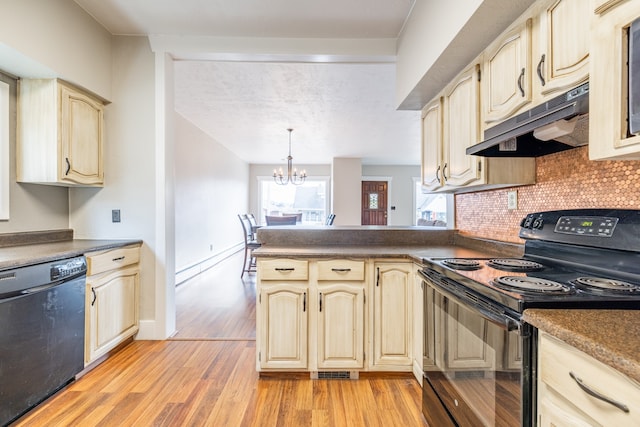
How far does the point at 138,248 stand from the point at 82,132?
0.97 m

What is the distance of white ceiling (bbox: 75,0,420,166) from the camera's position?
2295 mm

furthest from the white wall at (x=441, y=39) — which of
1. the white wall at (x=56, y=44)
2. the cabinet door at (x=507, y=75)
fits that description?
the white wall at (x=56, y=44)

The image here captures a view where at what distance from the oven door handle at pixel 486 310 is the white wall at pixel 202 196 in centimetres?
406

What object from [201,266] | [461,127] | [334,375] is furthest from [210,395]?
[201,266]

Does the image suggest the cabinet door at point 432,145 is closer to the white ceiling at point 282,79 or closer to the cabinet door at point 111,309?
the white ceiling at point 282,79

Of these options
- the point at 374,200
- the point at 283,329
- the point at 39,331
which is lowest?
the point at 283,329

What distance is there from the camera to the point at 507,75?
150 cm

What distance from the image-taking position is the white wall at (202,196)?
470 cm

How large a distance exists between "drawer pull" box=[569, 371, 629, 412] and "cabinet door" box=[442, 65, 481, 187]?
1222 millimetres

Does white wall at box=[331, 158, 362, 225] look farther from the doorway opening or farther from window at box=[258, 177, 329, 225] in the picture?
the doorway opening

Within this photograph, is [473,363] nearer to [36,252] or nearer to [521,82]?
[521,82]

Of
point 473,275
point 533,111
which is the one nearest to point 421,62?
point 533,111

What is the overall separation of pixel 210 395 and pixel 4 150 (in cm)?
209

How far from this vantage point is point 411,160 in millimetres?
8930
